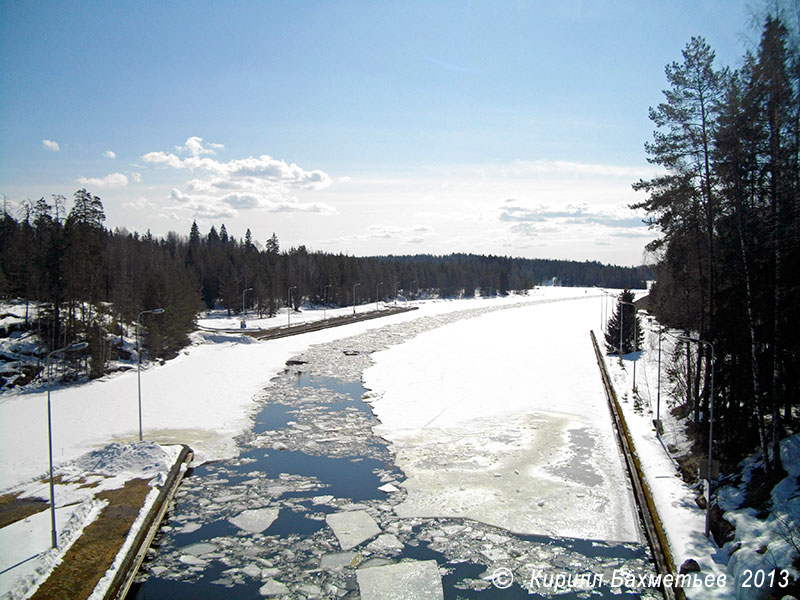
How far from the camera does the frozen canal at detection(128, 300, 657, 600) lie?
46.5ft

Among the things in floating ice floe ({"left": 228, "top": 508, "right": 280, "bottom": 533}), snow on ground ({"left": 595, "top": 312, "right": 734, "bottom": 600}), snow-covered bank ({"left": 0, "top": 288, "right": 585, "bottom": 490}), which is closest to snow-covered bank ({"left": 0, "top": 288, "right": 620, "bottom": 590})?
snow-covered bank ({"left": 0, "top": 288, "right": 585, "bottom": 490})

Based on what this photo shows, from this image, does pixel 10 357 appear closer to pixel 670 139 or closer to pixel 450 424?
pixel 450 424

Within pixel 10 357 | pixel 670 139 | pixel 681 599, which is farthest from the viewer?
pixel 10 357

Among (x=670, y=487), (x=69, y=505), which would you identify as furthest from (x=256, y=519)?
(x=670, y=487)

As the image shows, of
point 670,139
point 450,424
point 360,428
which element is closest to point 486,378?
point 450,424

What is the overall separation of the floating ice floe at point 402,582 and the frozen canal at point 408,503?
5cm

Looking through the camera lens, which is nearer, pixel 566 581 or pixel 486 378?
pixel 566 581

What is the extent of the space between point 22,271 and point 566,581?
2250 inches

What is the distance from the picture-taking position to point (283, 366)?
154ft

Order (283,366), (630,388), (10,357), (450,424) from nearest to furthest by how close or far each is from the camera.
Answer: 1. (450,424)
2. (630,388)
3. (10,357)
4. (283,366)

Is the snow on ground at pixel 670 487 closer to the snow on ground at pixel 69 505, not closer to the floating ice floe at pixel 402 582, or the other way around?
the floating ice floe at pixel 402 582

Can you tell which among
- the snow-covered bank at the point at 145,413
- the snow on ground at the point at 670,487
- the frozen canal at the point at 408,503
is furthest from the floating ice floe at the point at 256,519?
the snow on ground at the point at 670,487

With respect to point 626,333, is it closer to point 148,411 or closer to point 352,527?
point 352,527

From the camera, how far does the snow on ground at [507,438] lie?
59.6 feet
